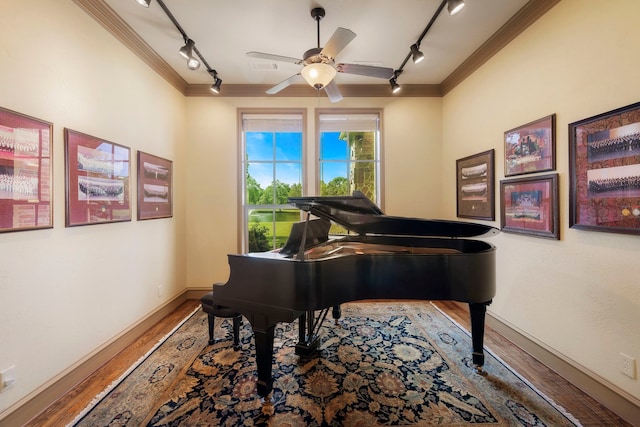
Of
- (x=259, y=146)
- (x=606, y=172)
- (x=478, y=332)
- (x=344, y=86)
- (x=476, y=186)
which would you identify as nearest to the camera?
(x=606, y=172)

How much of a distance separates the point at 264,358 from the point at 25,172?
1.97 metres

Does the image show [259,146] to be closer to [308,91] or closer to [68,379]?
[308,91]

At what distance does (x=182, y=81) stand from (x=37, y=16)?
189 centimetres

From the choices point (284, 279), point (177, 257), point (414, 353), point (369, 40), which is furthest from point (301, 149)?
point (414, 353)

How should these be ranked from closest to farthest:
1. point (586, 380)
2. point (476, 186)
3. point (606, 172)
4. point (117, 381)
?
point (606, 172)
point (586, 380)
point (117, 381)
point (476, 186)

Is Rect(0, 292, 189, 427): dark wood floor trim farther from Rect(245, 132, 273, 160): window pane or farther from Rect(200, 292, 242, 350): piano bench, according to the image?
Rect(245, 132, 273, 160): window pane

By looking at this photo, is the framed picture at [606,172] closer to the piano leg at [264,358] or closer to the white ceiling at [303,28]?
the white ceiling at [303,28]

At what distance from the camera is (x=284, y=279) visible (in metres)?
1.67

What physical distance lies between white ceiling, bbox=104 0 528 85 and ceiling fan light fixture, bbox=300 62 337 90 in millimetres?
547

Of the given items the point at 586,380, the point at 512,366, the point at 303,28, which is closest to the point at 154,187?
the point at 303,28

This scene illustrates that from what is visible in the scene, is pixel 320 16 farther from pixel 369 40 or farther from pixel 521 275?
pixel 521 275

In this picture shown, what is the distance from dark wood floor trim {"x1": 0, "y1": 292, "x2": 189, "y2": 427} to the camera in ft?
5.11

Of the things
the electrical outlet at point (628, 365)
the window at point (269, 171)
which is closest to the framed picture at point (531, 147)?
the electrical outlet at point (628, 365)

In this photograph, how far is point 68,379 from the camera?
189 cm
